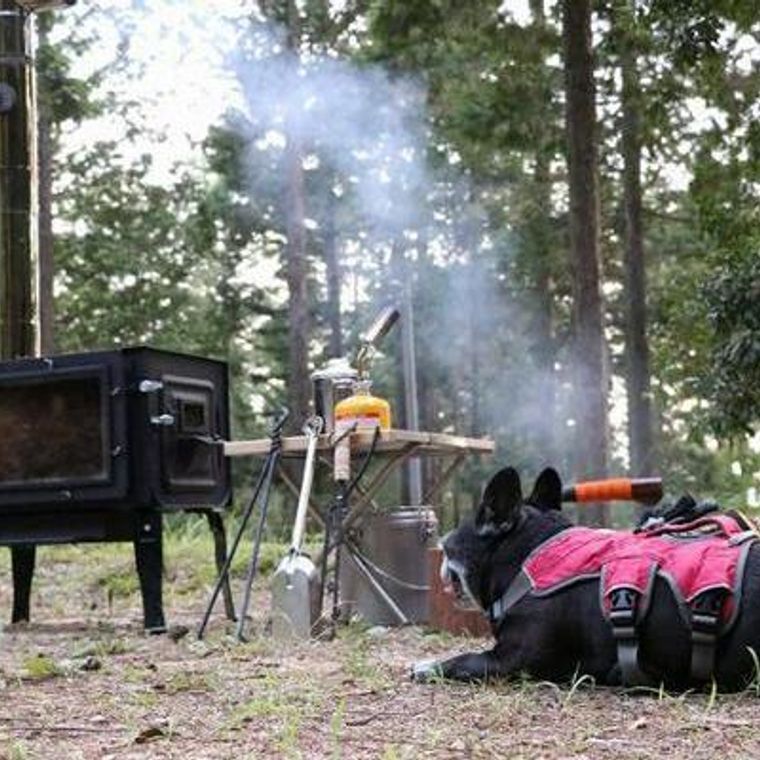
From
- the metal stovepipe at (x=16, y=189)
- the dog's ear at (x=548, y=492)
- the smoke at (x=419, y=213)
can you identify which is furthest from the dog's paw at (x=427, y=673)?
the smoke at (x=419, y=213)

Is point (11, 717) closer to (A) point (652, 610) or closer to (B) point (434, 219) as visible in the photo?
(A) point (652, 610)

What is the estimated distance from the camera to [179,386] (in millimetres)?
4930

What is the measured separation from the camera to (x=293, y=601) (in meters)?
4.25

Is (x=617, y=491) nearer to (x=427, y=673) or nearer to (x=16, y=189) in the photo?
(x=427, y=673)

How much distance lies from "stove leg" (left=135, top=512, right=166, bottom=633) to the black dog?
163cm

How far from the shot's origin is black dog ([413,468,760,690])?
2.88 meters

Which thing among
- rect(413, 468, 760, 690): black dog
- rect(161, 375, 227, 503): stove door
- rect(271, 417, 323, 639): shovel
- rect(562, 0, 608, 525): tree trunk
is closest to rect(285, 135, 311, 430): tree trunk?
rect(562, 0, 608, 525): tree trunk

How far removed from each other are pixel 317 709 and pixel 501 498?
0.80m

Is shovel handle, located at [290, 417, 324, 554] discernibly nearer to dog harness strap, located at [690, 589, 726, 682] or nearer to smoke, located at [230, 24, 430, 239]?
dog harness strap, located at [690, 589, 726, 682]

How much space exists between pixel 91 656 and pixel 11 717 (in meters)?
1.11

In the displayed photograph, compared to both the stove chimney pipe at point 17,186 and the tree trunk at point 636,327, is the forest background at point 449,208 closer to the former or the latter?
the tree trunk at point 636,327

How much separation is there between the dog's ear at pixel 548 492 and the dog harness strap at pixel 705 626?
705 millimetres

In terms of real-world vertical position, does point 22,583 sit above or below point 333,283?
below

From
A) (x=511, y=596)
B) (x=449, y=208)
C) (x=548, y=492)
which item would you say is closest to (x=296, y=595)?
(x=548, y=492)
